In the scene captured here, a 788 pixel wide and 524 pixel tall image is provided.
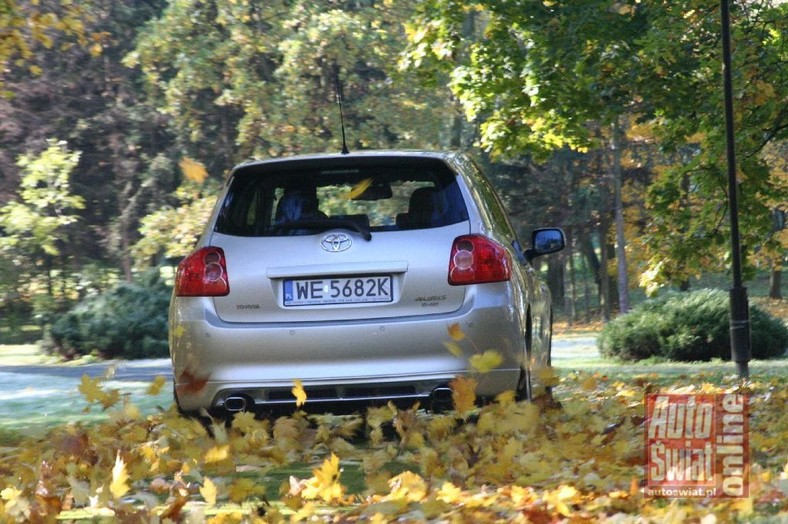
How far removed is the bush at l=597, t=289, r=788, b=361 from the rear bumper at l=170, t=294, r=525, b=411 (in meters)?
12.5

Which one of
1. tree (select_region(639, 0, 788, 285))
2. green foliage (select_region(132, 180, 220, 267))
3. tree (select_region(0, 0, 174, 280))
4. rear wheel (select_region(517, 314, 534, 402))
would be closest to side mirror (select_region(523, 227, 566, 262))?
rear wheel (select_region(517, 314, 534, 402))

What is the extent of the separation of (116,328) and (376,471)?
55.9ft

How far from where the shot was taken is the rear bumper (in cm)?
726

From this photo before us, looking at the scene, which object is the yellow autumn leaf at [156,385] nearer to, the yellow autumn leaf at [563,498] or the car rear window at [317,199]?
the car rear window at [317,199]

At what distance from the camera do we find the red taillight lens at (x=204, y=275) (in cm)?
746

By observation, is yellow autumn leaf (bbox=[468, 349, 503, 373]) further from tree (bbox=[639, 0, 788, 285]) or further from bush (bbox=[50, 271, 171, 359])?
bush (bbox=[50, 271, 171, 359])

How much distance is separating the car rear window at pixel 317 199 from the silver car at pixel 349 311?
0.6 inches

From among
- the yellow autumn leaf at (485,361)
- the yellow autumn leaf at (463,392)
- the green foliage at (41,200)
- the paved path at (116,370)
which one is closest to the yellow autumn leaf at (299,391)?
the yellow autumn leaf at (463,392)

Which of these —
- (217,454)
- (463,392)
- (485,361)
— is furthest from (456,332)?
(217,454)

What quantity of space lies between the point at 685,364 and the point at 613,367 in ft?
3.13

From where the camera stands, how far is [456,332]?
724cm

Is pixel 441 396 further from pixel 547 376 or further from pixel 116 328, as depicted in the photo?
pixel 116 328

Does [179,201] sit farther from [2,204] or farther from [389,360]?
[389,360]

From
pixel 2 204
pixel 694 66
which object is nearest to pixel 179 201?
pixel 2 204
